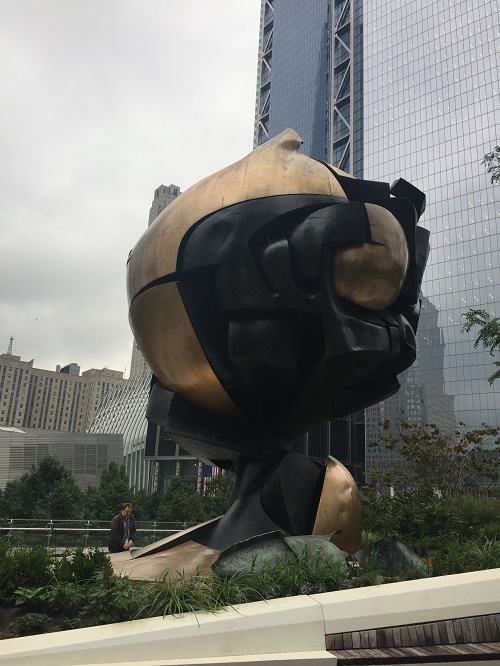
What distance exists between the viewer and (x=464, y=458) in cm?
2380

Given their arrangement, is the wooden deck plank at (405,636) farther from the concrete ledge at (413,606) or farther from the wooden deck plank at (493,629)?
the wooden deck plank at (493,629)

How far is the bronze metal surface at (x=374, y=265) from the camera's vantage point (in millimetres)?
8344

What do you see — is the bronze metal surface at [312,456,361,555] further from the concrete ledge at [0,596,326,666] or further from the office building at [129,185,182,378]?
the office building at [129,185,182,378]

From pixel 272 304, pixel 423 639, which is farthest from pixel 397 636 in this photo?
pixel 272 304

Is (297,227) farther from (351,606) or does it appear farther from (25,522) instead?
(25,522)

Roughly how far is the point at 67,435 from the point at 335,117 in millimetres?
62678

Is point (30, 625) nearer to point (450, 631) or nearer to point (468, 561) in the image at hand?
point (450, 631)

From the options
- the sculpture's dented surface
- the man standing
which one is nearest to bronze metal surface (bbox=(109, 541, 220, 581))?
the sculpture's dented surface

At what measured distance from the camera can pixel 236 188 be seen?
8711 millimetres

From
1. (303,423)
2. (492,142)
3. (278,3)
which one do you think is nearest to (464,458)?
(303,423)

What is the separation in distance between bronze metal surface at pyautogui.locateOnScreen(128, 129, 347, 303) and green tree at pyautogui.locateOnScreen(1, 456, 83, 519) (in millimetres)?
23280

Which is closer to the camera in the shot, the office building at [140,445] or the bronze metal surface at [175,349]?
the bronze metal surface at [175,349]

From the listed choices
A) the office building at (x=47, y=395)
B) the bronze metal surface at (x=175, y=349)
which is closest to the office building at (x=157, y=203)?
the office building at (x=47, y=395)

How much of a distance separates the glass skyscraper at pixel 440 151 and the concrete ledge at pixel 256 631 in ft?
178
